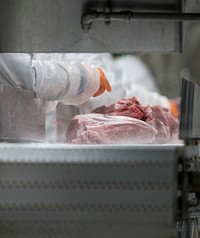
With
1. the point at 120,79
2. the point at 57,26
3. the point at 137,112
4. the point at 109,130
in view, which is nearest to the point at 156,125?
the point at 137,112

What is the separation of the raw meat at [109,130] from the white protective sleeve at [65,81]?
20 cm

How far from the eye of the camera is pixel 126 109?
8.14 feet

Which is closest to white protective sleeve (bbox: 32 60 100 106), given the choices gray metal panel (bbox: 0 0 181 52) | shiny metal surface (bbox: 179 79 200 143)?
gray metal panel (bbox: 0 0 181 52)

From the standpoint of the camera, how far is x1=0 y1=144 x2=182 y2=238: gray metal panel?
1.65m

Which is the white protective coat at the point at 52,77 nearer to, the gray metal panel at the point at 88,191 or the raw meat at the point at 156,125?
the raw meat at the point at 156,125

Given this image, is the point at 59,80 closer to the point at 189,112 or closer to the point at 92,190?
the point at 189,112

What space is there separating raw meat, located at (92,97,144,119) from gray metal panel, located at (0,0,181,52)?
0.87ft

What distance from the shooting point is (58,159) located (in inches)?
66.1

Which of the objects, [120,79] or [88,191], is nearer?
[88,191]

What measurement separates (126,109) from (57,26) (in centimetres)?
47

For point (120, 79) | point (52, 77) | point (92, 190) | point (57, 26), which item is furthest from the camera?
point (120, 79)

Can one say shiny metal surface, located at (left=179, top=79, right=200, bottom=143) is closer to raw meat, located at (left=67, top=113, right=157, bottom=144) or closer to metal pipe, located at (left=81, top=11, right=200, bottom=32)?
raw meat, located at (left=67, top=113, right=157, bottom=144)

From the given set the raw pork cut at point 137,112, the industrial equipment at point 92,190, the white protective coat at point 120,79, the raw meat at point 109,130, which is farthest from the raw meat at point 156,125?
the industrial equipment at point 92,190

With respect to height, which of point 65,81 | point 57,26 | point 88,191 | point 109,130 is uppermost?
point 57,26
